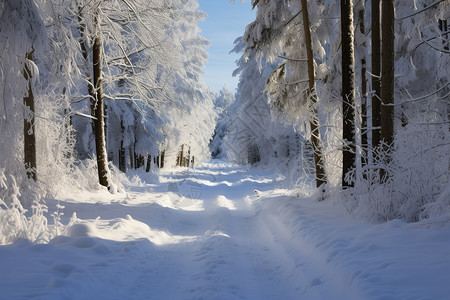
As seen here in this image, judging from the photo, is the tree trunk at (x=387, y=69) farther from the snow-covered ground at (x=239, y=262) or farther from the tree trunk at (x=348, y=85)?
the snow-covered ground at (x=239, y=262)

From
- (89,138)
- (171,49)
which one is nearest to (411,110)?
(171,49)

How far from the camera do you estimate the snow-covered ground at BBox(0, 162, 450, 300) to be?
3.75m

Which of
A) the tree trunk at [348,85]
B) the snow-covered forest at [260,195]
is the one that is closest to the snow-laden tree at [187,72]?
the snow-covered forest at [260,195]

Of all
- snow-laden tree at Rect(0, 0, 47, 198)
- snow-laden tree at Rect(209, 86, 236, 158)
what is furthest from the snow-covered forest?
snow-laden tree at Rect(209, 86, 236, 158)

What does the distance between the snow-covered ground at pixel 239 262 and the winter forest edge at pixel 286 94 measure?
75 cm

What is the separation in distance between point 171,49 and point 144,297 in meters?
10.3

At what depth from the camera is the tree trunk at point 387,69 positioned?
728 cm

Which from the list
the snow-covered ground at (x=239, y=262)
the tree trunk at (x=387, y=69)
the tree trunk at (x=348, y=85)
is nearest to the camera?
the snow-covered ground at (x=239, y=262)

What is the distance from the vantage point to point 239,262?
5.67 metres

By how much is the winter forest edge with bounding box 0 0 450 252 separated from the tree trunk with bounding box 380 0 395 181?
24 mm

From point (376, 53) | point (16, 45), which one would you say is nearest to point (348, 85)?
point (376, 53)

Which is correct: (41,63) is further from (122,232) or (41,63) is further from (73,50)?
(122,232)

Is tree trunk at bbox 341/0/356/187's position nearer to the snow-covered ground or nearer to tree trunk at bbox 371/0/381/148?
tree trunk at bbox 371/0/381/148

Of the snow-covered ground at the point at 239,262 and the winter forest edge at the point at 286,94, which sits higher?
the winter forest edge at the point at 286,94
